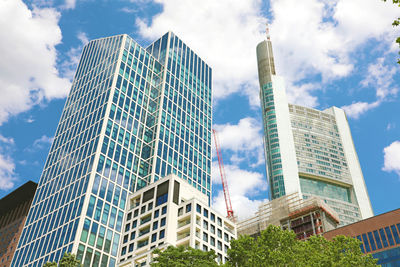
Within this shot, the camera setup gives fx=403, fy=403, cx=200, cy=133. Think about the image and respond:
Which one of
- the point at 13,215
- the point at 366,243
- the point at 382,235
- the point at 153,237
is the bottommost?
the point at 153,237

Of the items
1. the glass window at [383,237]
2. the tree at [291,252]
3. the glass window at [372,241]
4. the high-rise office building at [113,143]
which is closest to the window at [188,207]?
the high-rise office building at [113,143]

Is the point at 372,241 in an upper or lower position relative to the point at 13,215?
lower

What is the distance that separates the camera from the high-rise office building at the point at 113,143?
353ft

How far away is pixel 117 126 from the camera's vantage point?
429ft

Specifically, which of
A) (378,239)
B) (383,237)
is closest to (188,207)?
(378,239)

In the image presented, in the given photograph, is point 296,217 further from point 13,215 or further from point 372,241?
point 13,215

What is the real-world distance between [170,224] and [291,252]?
50.4 meters

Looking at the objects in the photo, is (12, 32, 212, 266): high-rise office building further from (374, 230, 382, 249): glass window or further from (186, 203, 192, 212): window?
(374, 230, 382, 249): glass window

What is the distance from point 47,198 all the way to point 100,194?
21.7 meters

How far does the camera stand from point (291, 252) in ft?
128

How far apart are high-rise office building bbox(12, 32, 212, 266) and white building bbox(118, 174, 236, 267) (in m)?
15.5

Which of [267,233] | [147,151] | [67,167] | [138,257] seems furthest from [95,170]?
[267,233]

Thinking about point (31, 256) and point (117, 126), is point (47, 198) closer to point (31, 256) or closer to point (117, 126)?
point (31, 256)

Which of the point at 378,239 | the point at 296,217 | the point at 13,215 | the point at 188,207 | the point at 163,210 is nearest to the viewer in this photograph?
the point at 188,207
